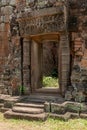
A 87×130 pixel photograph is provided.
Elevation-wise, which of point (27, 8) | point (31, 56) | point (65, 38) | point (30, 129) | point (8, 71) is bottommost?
point (30, 129)

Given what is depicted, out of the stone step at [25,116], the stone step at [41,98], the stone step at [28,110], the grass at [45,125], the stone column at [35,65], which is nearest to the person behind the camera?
the grass at [45,125]

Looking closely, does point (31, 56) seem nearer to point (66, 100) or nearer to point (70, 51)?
point (70, 51)

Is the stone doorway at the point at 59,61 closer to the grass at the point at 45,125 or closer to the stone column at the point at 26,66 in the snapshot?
the stone column at the point at 26,66

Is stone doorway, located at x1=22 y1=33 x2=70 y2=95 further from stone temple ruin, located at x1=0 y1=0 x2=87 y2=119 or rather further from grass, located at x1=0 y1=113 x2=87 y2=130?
grass, located at x1=0 y1=113 x2=87 y2=130

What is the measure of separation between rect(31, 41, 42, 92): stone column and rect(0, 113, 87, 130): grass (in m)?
2.54

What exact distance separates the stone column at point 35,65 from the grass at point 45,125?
8.34ft

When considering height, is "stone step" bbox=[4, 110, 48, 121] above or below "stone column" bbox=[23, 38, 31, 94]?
below

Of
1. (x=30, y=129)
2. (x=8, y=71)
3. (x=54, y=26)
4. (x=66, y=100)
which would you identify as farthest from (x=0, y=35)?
(x=30, y=129)

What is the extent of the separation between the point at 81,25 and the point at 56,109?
280 cm

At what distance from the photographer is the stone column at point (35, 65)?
891 cm

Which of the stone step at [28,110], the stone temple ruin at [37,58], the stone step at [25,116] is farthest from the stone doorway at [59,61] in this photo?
the stone step at [25,116]

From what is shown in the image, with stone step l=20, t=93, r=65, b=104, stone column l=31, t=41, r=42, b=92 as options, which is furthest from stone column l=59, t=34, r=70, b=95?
stone column l=31, t=41, r=42, b=92

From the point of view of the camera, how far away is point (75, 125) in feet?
20.5

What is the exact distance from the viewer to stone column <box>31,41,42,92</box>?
29.2ft
